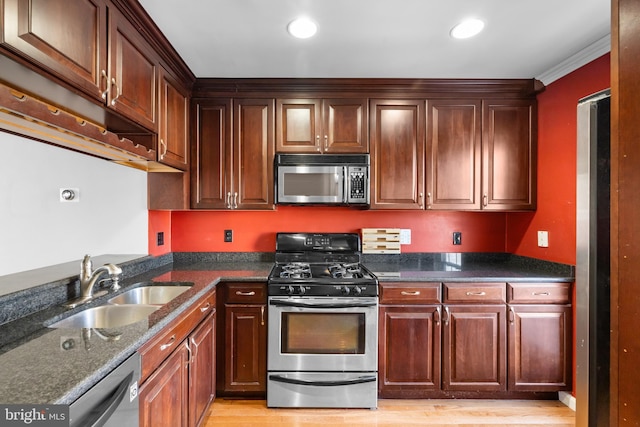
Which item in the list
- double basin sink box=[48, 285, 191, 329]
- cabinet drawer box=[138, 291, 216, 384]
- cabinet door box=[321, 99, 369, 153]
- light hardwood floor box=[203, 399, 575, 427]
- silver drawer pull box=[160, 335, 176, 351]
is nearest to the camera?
cabinet drawer box=[138, 291, 216, 384]

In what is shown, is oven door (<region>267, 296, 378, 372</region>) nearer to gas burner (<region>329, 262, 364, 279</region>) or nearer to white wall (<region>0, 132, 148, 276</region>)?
gas burner (<region>329, 262, 364, 279</region>)

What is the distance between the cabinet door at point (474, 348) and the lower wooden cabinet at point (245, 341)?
1.30 m

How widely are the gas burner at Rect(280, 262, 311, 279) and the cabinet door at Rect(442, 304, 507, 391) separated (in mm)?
1039

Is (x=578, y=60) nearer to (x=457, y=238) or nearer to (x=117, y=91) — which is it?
(x=457, y=238)

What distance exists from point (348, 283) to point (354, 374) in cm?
63

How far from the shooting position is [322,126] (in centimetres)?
246

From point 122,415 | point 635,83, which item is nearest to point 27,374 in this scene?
point 122,415

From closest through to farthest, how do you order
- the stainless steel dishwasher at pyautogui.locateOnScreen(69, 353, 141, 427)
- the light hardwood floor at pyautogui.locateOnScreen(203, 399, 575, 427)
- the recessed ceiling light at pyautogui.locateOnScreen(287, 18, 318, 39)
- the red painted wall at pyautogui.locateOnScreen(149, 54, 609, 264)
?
1. the stainless steel dishwasher at pyautogui.locateOnScreen(69, 353, 141, 427)
2. the recessed ceiling light at pyautogui.locateOnScreen(287, 18, 318, 39)
3. the light hardwood floor at pyautogui.locateOnScreen(203, 399, 575, 427)
4. the red painted wall at pyautogui.locateOnScreen(149, 54, 609, 264)

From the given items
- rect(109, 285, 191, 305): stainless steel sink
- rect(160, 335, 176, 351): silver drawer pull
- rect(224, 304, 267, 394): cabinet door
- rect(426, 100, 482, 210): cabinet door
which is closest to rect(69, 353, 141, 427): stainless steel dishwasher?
rect(160, 335, 176, 351): silver drawer pull

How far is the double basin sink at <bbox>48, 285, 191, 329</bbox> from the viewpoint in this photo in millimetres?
1399

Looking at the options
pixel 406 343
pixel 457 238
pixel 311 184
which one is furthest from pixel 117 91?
pixel 457 238

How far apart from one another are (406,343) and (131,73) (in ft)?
7.94

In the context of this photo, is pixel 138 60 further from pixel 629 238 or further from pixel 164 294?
pixel 629 238

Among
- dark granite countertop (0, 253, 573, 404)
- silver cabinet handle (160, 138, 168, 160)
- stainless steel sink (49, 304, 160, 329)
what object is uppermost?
silver cabinet handle (160, 138, 168, 160)
